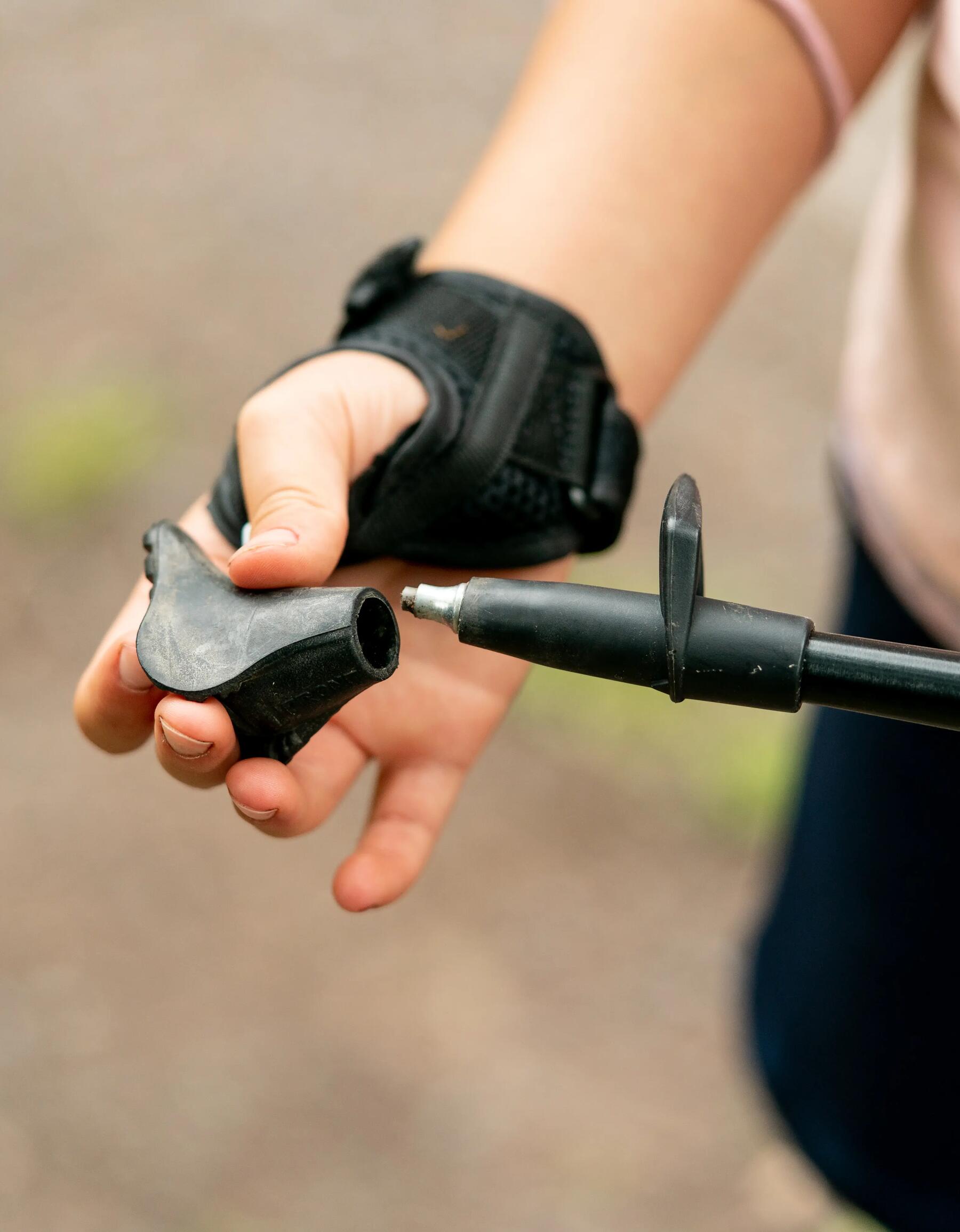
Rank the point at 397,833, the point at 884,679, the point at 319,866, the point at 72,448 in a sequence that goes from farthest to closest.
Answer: the point at 72,448, the point at 319,866, the point at 397,833, the point at 884,679

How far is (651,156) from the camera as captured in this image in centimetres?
141

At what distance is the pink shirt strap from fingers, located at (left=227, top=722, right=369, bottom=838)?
0.85 meters

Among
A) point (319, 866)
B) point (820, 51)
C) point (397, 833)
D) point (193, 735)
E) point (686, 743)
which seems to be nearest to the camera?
point (193, 735)

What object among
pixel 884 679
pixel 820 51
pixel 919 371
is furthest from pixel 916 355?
pixel 884 679

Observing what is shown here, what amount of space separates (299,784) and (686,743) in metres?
1.78

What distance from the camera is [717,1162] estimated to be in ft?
7.57

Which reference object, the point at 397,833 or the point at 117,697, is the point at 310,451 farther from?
the point at 397,833

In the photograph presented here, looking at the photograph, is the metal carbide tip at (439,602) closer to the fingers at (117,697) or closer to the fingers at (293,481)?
the fingers at (293,481)

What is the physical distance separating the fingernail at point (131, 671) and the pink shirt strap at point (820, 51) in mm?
926

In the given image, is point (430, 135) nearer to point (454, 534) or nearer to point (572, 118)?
point (572, 118)

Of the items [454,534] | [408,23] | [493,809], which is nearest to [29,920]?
[493,809]

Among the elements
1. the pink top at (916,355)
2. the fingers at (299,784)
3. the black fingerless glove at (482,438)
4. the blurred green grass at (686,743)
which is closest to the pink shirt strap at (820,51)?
the pink top at (916,355)

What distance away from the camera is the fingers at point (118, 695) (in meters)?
1.12

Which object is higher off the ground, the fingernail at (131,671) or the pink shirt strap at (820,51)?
the pink shirt strap at (820,51)
